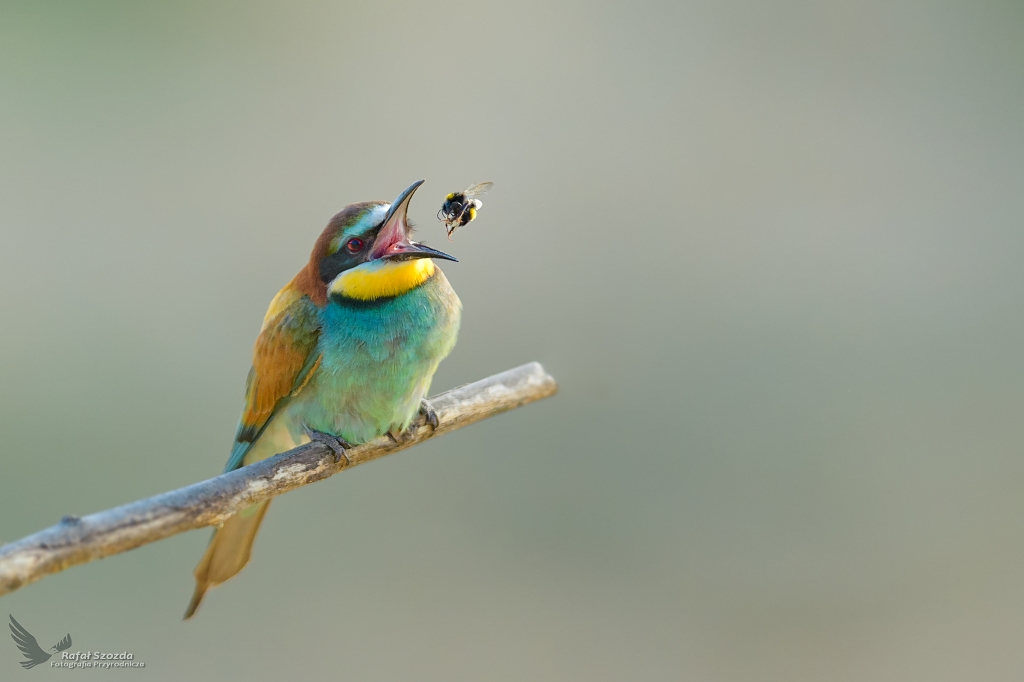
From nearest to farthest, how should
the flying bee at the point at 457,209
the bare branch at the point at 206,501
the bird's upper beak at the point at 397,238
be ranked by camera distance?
1. the bare branch at the point at 206,501
2. the bird's upper beak at the point at 397,238
3. the flying bee at the point at 457,209

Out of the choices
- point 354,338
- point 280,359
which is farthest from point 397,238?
point 280,359

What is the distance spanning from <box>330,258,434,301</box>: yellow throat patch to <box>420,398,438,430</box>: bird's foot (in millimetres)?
286

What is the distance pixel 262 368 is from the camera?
5.64ft

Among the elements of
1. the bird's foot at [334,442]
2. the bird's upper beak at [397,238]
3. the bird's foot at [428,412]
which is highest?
the bird's upper beak at [397,238]

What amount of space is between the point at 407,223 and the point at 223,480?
59 centimetres

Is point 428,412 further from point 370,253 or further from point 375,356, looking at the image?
point 370,253

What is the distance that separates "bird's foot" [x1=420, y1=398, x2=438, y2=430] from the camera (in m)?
1.78

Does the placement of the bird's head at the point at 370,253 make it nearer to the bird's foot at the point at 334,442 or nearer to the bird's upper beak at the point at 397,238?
the bird's upper beak at the point at 397,238

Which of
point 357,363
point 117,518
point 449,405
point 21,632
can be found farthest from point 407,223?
point 21,632

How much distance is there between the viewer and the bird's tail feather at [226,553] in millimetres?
1746

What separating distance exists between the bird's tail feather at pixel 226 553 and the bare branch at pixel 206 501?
295mm

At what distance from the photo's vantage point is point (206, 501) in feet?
4.14

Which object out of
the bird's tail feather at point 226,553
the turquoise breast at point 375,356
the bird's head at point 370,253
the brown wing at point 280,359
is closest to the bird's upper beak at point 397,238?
the bird's head at point 370,253

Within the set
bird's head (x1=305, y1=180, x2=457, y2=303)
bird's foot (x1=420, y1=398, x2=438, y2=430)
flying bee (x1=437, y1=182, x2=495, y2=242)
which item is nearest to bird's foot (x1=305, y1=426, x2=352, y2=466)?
bird's foot (x1=420, y1=398, x2=438, y2=430)
